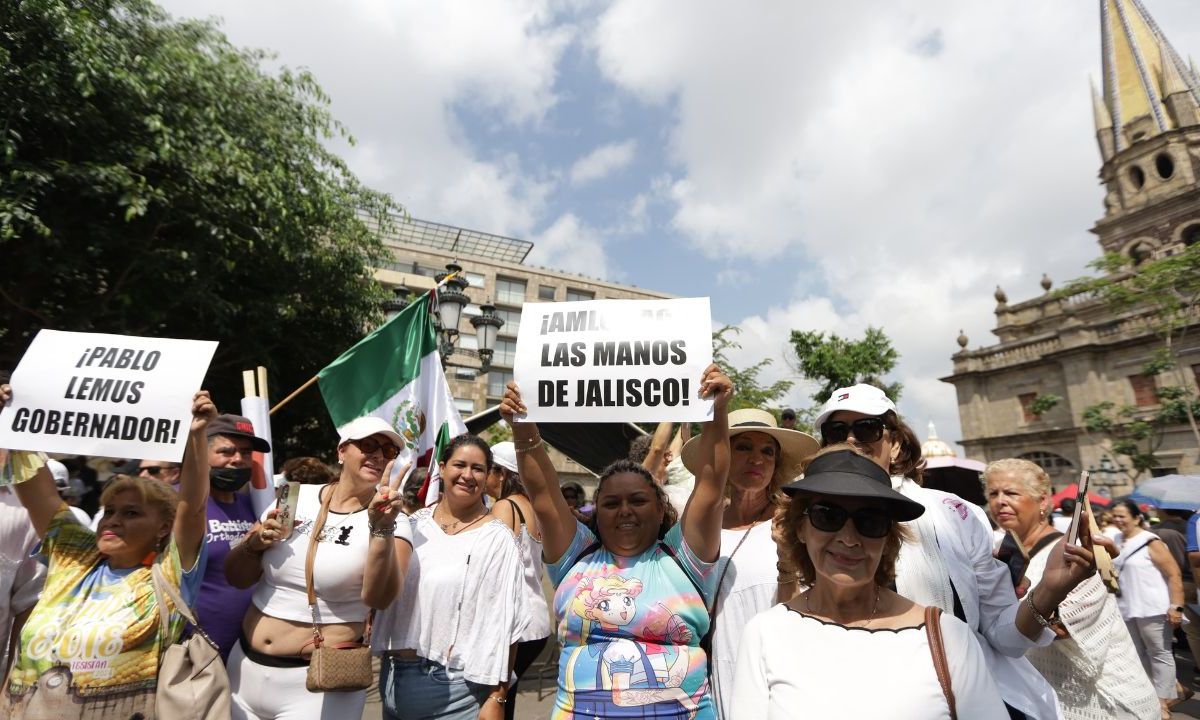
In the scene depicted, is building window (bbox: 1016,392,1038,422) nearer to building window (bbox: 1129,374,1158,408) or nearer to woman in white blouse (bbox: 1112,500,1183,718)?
building window (bbox: 1129,374,1158,408)

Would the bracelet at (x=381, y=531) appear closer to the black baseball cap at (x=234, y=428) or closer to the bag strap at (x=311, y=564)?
the bag strap at (x=311, y=564)

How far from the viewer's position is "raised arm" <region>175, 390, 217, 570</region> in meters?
2.82

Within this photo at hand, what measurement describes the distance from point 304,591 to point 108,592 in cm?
78

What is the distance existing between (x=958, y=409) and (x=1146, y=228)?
583 inches

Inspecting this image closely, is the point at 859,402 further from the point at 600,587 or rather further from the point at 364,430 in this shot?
the point at 364,430

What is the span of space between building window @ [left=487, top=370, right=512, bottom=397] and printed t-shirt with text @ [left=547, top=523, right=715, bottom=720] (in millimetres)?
42920

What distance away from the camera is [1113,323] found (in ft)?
101

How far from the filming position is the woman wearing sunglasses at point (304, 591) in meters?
2.91

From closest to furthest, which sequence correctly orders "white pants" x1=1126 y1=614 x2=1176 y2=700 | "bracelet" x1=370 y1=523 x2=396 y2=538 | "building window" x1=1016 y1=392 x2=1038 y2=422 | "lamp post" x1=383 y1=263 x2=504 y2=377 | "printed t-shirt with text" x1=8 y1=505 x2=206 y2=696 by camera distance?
"printed t-shirt with text" x1=8 y1=505 x2=206 y2=696, "bracelet" x1=370 y1=523 x2=396 y2=538, "white pants" x1=1126 y1=614 x2=1176 y2=700, "lamp post" x1=383 y1=263 x2=504 y2=377, "building window" x1=1016 y1=392 x2=1038 y2=422

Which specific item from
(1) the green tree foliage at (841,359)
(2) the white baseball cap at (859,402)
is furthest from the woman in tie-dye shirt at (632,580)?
(1) the green tree foliage at (841,359)

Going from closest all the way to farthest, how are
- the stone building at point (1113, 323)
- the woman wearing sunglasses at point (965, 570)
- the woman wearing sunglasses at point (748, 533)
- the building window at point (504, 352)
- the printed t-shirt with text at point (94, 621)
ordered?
the woman wearing sunglasses at point (965, 570), the printed t-shirt with text at point (94, 621), the woman wearing sunglasses at point (748, 533), the stone building at point (1113, 323), the building window at point (504, 352)

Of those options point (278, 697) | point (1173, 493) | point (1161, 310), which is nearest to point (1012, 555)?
point (278, 697)

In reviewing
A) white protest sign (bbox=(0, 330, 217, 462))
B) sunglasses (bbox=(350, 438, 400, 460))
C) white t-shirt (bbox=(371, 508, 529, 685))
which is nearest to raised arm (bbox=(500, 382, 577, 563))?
white t-shirt (bbox=(371, 508, 529, 685))

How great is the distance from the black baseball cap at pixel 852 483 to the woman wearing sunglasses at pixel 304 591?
188 centimetres
